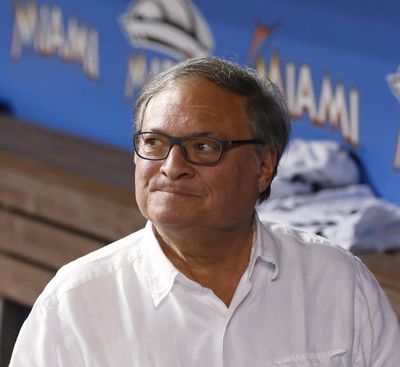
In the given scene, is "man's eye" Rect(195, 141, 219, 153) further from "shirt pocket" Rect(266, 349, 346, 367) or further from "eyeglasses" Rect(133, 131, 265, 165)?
"shirt pocket" Rect(266, 349, 346, 367)

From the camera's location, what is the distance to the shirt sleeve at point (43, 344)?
190cm

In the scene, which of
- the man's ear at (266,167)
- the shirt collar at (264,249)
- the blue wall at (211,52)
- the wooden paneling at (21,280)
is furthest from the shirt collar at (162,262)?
the wooden paneling at (21,280)

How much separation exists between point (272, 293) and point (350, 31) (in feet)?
6.55

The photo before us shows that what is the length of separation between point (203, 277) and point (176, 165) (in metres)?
0.24

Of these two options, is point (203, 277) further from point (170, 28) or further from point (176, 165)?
point (170, 28)

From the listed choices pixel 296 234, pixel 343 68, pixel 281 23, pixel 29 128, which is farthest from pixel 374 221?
pixel 29 128

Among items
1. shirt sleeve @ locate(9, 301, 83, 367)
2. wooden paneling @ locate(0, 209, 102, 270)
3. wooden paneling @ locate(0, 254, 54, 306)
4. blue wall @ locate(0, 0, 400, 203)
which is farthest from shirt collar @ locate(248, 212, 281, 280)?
wooden paneling @ locate(0, 254, 54, 306)

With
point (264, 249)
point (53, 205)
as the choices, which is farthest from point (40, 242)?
point (264, 249)

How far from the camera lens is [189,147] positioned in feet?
6.26

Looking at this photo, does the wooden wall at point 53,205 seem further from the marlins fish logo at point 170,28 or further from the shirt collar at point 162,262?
the shirt collar at point 162,262

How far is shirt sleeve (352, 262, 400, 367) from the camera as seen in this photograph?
2.11 metres

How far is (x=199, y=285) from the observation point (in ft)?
6.59

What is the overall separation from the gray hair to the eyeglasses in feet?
0.22

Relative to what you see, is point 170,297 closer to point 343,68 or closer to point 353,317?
point 353,317
